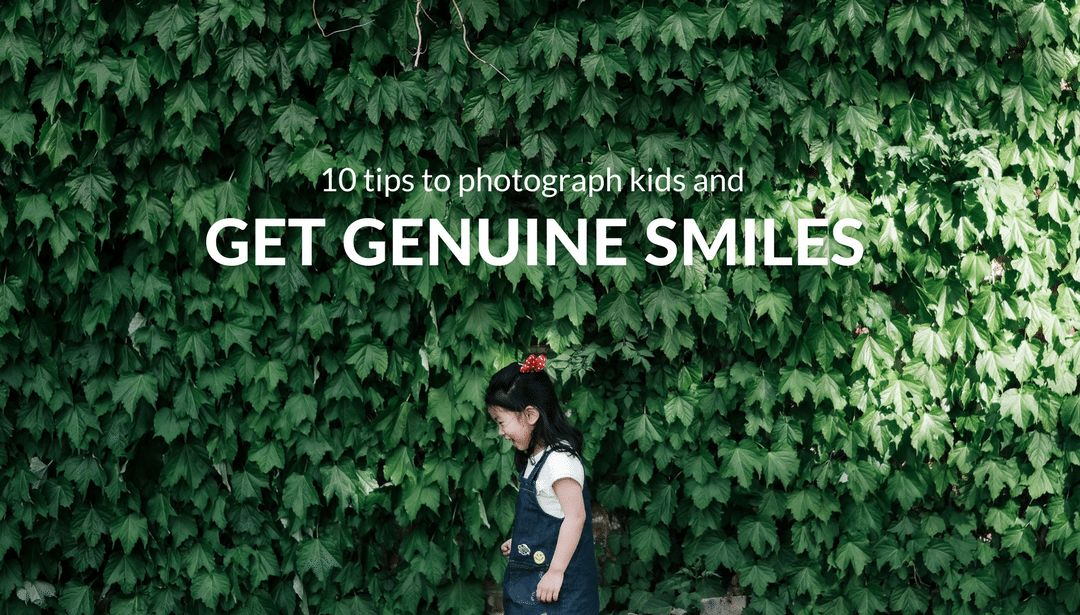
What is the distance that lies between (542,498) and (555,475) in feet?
0.32

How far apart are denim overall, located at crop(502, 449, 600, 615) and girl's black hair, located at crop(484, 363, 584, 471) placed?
0.07 m

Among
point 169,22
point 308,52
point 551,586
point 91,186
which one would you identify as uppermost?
point 169,22

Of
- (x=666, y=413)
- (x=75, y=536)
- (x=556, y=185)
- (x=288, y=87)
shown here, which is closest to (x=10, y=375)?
(x=75, y=536)

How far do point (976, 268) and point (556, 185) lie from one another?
5.91 feet

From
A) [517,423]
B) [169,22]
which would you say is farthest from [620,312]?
[169,22]

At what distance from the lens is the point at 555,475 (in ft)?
9.05

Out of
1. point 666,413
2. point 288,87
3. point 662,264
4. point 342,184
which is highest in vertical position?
point 288,87

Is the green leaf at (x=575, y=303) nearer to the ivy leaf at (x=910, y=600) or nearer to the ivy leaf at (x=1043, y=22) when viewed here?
the ivy leaf at (x=910, y=600)

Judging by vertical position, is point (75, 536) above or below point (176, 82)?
below

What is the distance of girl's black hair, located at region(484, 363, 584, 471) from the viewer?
282 centimetres

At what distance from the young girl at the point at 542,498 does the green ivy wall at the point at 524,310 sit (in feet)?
2.74

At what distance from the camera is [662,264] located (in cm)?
371

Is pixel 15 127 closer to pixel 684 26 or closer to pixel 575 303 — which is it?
pixel 575 303

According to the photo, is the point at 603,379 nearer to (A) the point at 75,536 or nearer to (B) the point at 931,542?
(B) the point at 931,542
